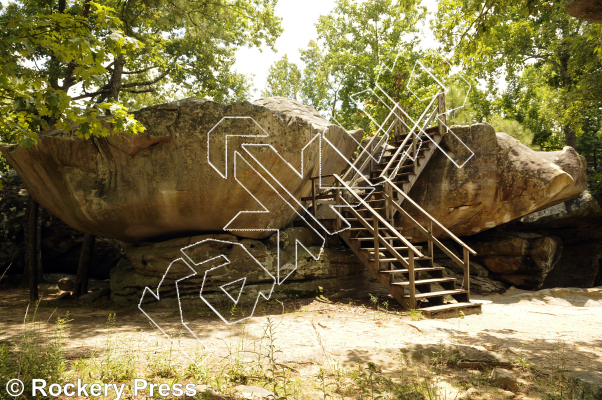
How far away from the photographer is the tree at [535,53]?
26.4 feet

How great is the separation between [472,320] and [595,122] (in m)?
21.2

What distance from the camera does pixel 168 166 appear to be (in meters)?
7.92

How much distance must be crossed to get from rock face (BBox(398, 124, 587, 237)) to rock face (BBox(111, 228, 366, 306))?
137 inches

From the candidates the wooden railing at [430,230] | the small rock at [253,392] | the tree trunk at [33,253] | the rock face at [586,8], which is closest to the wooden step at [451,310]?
the wooden railing at [430,230]

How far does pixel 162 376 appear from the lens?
3.97m

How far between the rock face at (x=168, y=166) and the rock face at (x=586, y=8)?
5327 mm

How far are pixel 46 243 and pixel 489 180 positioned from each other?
43.2ft

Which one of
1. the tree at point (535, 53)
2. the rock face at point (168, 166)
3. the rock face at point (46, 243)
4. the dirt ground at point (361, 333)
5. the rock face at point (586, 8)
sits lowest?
the dirt ground at point (361, 333)

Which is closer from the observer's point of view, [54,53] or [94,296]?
[54,53]

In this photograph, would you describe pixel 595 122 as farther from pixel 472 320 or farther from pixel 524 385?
pixel 524 385

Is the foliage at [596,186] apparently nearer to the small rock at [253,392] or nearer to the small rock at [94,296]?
the small rock at [253,392]

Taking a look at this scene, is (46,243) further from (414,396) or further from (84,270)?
(414,396)

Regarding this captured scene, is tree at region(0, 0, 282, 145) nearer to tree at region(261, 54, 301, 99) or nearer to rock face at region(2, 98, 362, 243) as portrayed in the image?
rock face at region(2, 98, 362, 243)

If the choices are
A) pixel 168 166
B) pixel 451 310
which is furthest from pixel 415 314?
pixel 168 166
